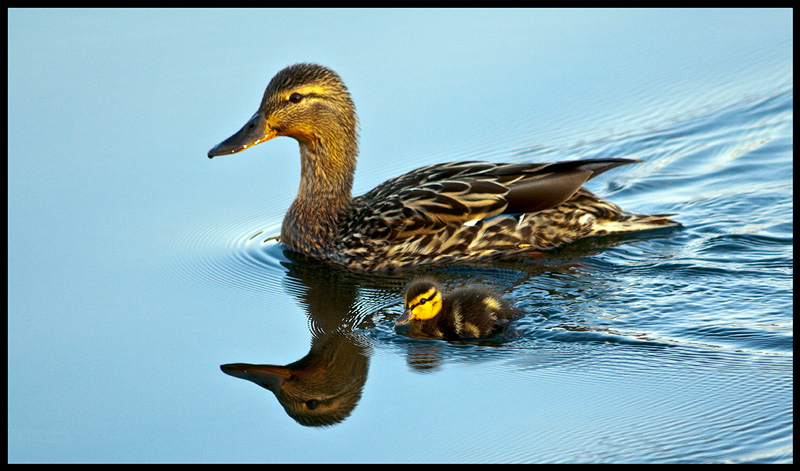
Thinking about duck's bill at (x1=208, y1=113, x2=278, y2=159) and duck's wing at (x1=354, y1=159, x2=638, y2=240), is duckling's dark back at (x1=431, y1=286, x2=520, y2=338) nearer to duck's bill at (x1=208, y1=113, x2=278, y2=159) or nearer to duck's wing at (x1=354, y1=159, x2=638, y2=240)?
duck's wing at (x1=354, y1=159, x2=638, y2=240)

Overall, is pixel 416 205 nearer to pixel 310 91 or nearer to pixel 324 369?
pixel 310 91

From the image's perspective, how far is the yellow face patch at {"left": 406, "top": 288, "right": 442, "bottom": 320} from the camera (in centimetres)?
646

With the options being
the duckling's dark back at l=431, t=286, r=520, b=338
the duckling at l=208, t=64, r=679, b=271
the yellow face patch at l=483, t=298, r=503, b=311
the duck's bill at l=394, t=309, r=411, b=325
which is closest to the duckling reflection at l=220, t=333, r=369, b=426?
the duck's bill at l=394, t=309, r=411, b=325

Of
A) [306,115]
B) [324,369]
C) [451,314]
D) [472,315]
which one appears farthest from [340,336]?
[306,115]

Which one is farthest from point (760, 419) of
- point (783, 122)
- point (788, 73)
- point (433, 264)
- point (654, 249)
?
point (788, 73)

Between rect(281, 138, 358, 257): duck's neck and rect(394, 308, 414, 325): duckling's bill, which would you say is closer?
rect(394, 308, 414, 325): duckling's bill

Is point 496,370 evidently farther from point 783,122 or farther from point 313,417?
point 783,122

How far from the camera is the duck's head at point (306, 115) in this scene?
798cm

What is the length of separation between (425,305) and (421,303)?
0.10ft

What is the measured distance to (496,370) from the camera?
6027 mm

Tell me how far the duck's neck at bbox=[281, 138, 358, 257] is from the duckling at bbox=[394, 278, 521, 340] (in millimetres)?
1625

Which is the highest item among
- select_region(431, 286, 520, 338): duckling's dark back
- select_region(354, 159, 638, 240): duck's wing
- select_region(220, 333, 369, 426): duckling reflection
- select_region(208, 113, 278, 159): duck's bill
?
select_region(208, 113, 278, 159): duck's bill

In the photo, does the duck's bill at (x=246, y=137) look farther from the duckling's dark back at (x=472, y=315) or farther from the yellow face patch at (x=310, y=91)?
the duckling's dark back at (x=472, y=315)

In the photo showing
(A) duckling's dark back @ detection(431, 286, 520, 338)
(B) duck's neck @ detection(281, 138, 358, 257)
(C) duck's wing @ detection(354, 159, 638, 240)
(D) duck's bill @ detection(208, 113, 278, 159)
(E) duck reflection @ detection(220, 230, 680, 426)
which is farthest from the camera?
(B) duck's neck @ detection(281, 138, 358, 257)
